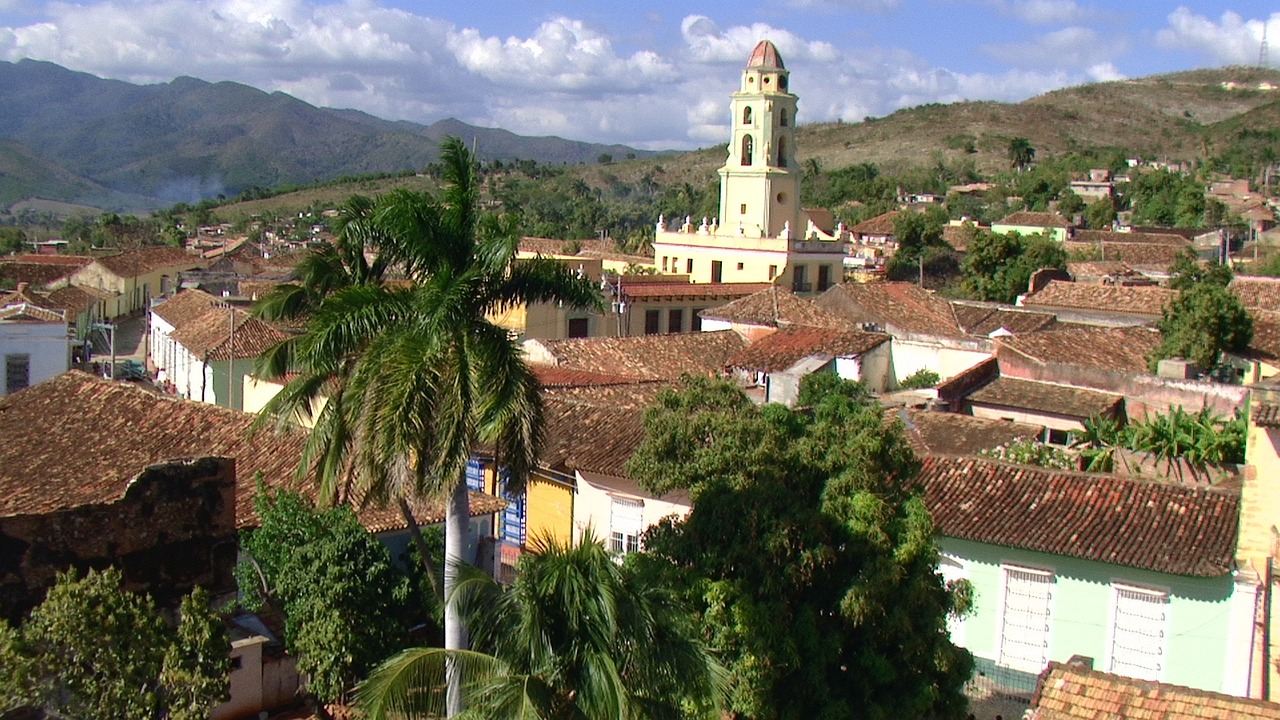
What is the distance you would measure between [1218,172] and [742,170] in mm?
67104

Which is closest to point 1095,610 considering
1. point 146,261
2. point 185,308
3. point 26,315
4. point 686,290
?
point 26,315

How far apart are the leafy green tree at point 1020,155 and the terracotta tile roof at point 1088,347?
7523cm

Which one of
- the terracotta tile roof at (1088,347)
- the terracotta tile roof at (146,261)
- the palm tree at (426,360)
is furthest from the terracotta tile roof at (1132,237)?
the palm tree at (426,360)

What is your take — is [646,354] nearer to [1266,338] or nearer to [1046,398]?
[1046,398]

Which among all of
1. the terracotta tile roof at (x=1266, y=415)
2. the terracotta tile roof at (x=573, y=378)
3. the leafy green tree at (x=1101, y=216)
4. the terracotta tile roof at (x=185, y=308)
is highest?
the leafy green tree at (x=1101, y=216)

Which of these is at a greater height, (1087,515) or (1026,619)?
(1087,515)

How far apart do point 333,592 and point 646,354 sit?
1493cm

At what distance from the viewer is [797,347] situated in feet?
80.9

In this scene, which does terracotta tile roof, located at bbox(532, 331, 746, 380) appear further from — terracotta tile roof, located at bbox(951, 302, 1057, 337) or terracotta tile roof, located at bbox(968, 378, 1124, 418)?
terracotta tile roof, located at bbox(951, 302, 1057, 337)

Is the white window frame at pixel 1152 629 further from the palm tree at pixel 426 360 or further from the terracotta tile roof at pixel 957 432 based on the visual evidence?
the palm tree at pixel 426 360

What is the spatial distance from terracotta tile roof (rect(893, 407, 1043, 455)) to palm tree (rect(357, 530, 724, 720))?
10.7m

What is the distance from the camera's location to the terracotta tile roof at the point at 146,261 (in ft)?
160

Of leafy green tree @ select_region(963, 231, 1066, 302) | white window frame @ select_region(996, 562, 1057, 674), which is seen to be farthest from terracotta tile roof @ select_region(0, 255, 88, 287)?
white window frame @ select_region(996, 562, 1057, 674)

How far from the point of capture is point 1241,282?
35.1 meters
